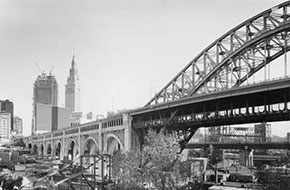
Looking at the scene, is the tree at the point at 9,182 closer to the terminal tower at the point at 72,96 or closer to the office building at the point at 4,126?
the office building at the point at 4,126

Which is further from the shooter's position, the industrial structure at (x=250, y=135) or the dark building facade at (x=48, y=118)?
the dark building facade at (x=48, y=118)

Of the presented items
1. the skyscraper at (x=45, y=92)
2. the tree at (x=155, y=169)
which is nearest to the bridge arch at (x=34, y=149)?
the skyscraper at (x=45, y=92)

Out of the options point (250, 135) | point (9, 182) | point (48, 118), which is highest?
point (48, 118)

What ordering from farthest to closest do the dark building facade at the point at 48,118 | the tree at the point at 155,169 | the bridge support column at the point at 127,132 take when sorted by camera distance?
1. the dark building facade at the point at 48,118
2. the bridge support column at the point at 127,132
3. the tree at the point at 155,169

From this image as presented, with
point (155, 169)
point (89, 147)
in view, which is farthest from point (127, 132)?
point (89, 147)

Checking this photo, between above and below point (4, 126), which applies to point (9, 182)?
below

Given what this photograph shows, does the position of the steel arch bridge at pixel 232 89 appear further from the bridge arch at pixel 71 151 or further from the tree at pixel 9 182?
the bridge arch at pixel 71 151

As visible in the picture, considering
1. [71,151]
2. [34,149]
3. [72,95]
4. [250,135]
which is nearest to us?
[250,135]

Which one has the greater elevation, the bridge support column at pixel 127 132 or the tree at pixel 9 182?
the bridge support column at pixel 127 132

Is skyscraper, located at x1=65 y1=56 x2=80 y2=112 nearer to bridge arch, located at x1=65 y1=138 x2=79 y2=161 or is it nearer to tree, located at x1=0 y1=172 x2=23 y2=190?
bridge arch, located at x1=65 y1=138 x2=79 y2=161

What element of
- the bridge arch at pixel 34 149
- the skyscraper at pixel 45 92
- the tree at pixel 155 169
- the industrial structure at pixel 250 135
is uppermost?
the skyscraper at pixel 45 92

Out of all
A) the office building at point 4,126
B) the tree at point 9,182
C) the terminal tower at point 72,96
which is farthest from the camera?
the terminal tower at point 72,96

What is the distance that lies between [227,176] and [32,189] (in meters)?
15.0

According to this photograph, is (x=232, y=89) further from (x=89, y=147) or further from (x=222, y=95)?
(x=89, y=147)
